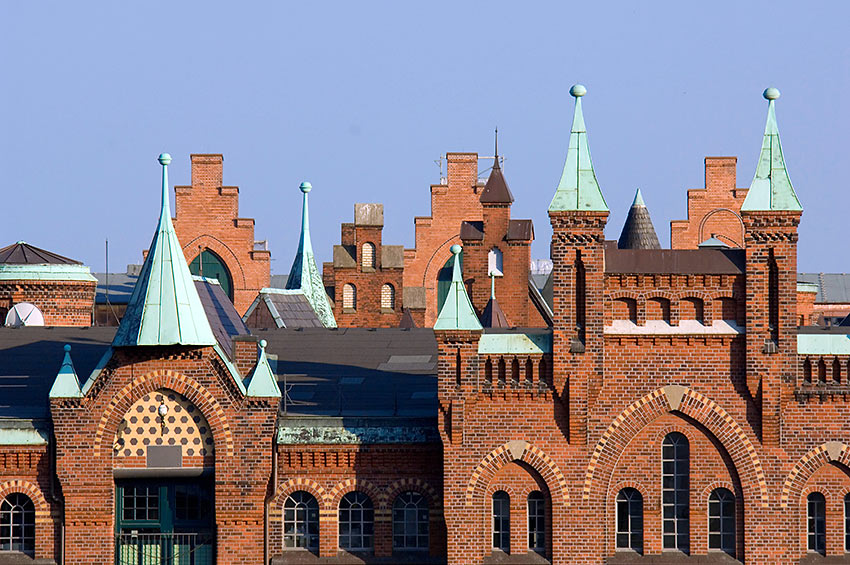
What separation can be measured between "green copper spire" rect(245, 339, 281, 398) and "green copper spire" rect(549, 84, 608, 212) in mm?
7447

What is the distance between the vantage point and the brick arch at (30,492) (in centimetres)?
5381

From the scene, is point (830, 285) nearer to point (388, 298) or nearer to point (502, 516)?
point (388, 298)

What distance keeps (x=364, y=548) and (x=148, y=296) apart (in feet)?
25.4

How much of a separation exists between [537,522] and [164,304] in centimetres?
990

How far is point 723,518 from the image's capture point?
5325cm

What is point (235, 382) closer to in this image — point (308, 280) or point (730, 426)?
point (730, 426)

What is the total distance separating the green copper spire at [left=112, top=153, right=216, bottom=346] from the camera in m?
52.9

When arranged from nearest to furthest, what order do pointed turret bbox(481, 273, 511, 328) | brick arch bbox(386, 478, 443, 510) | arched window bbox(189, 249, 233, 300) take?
brick arch bbox(386, 478, 443, 510) < pointed turret bbox(481, 273, 511, 328) < arched window bbox(189, 249, 233, 300)

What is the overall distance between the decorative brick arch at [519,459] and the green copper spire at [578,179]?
215 inches

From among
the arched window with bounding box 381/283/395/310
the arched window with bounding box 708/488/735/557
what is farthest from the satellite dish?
the arched window with bounding box 708/488/735/557

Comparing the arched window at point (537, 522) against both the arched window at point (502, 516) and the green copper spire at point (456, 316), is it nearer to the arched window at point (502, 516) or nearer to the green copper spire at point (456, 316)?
the arched window at point (502, 516)

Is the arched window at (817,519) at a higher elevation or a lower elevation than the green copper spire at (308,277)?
lower

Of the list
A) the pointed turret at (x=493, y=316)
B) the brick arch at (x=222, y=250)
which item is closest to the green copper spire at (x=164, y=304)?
the pointed turret at (x=493, y=316)

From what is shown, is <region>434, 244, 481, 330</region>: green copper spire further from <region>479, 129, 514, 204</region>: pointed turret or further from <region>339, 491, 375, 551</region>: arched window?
<region>479, 129, 514, 204</region>: pointed turret
